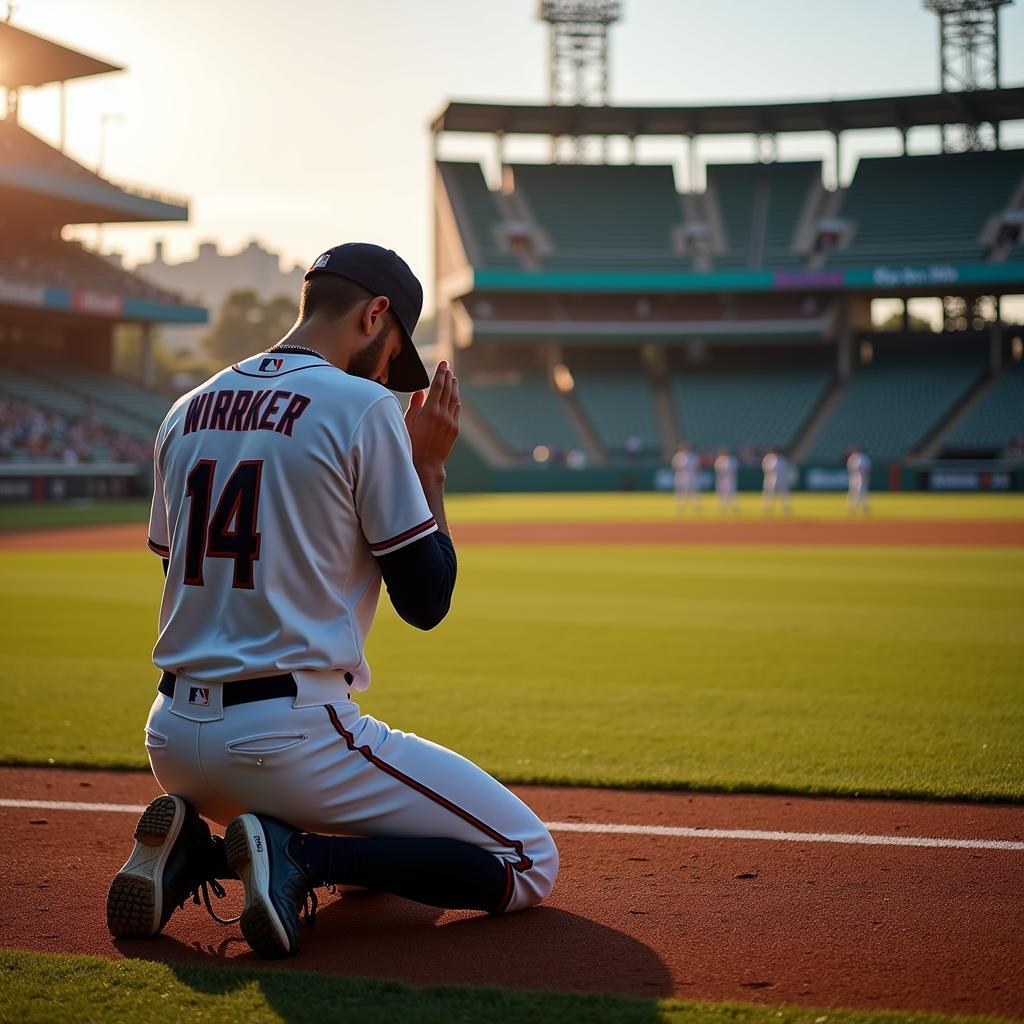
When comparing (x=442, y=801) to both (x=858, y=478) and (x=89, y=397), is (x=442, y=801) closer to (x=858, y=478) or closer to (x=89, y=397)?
(x=858, y=478)

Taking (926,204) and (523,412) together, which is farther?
(926,204)

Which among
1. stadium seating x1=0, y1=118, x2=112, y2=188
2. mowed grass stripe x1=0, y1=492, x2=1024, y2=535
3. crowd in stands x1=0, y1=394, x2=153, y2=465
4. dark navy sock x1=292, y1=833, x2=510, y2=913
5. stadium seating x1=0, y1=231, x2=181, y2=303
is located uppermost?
stadium seating x1=0, y1=118, x2=112, y2=188

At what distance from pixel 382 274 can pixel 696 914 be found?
2178mm

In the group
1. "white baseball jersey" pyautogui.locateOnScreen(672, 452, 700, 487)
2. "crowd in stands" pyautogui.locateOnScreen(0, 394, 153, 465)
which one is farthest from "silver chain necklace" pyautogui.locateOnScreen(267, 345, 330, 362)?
"crowd in stands" pyautogui.locateOnScreen(0, 394, 153, 465)

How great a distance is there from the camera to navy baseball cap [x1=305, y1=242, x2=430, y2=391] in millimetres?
3434

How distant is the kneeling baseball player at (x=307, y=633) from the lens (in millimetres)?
3240

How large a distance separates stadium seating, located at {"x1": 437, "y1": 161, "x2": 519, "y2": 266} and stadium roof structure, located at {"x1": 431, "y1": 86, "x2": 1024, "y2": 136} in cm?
219

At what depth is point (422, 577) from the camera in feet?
10.7

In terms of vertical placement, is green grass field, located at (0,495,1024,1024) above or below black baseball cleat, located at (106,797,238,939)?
below

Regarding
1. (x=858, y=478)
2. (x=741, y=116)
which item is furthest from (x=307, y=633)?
(x=741, y=116)

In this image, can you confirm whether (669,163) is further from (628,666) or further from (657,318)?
(628,666)

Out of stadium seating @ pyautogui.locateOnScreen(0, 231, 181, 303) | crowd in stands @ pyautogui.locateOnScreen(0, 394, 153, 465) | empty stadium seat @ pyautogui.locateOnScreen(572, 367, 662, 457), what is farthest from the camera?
empty stadium seat @ pyautogui.locateOnScreen(572, 367, 662, 457)

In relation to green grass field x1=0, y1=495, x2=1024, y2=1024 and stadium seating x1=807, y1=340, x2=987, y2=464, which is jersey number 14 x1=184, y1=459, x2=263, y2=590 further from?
stadium seating x1=807, y1=340, x2=987, y2=464

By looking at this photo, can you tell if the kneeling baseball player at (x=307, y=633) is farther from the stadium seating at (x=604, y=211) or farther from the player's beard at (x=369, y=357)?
the stadium seating at (x=604, y=211)
